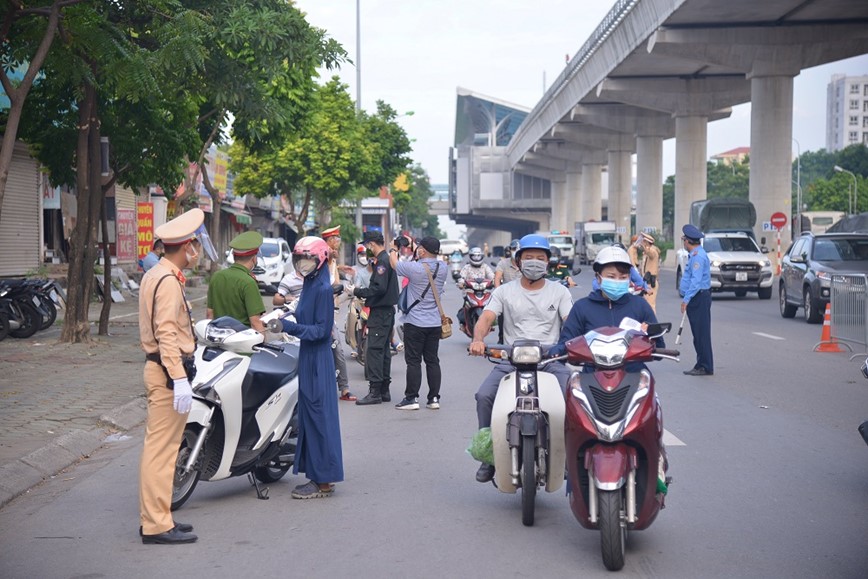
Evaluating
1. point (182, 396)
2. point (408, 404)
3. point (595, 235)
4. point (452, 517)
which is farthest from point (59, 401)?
point (595, 235)

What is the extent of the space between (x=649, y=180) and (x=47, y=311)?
49725mm

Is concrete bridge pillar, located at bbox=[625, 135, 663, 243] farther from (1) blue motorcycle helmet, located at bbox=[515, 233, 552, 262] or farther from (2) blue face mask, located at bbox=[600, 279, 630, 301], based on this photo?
(2) blue face mask, located at bbox=[600, 279, 630, 301]

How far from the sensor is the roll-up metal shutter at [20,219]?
81.1 ft

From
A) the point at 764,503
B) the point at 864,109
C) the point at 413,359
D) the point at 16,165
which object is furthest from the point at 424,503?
the point at 864,109

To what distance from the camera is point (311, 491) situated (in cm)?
749

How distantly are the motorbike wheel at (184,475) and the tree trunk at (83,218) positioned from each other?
34.5 ft

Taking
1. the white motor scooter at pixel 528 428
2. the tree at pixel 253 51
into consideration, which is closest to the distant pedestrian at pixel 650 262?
the tree at pixel 253 51

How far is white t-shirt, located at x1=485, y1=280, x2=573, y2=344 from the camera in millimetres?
7062

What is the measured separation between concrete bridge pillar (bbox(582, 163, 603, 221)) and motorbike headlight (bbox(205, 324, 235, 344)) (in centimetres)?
7833

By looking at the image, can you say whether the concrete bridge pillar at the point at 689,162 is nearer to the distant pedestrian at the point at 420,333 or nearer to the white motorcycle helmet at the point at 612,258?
the distant pedestrian at the point at 420,333

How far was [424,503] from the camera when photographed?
23.8 ft

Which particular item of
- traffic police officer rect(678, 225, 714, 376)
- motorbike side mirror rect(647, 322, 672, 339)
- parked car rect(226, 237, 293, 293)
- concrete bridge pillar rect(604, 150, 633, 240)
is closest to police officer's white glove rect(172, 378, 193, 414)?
motorbike side mirror rect(647, 322, 672, 339)

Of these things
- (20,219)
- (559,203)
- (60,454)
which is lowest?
(60,454)

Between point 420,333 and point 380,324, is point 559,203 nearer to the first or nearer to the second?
point 380,324
